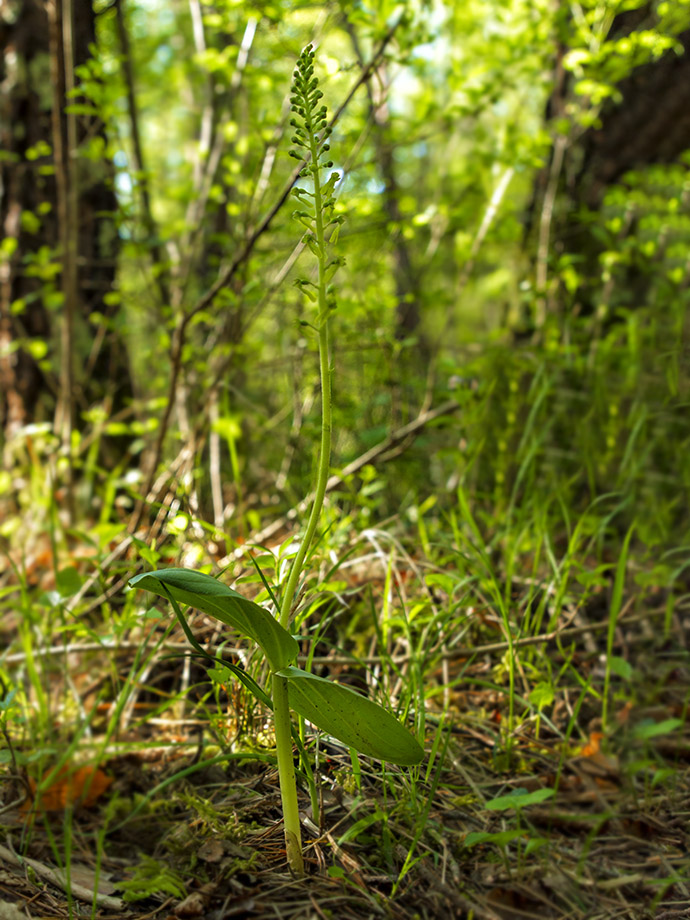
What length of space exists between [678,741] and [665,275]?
241 cm

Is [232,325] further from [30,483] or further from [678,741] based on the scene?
[678,741]

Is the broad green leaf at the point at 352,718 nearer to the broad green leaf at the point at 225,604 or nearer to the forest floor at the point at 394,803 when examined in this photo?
the broad green leaf at the point at 225,604

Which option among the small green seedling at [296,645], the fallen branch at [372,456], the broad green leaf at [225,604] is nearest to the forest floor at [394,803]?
the small green seedling at [296,645]

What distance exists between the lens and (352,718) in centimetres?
102

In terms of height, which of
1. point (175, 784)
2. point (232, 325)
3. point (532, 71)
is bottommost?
point (175, 784)

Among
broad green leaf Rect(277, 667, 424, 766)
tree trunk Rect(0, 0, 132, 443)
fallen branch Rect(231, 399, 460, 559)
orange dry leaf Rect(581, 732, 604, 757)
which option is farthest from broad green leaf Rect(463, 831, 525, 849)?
tree trunk Rect(0, 0, 132, 443)

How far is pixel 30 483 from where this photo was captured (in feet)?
10.0

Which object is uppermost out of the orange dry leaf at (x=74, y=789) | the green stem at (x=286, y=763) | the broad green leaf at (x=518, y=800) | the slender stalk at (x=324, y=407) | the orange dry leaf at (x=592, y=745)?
the slender stalk at (x=324, y=407)

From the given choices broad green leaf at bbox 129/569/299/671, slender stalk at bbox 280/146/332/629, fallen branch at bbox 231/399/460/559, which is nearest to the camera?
broad green leaf at bbox 129/569/299/671

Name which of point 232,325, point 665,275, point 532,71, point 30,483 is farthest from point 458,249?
point 30,483

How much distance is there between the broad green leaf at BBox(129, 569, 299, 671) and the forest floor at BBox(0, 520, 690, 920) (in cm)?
24

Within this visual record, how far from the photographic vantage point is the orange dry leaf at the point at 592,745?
61.1 inches

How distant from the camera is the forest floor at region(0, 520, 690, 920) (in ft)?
3.64

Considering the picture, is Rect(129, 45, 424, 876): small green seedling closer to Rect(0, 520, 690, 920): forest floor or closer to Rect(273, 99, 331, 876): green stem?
Rect(273, 99, 331, 876): green stem
